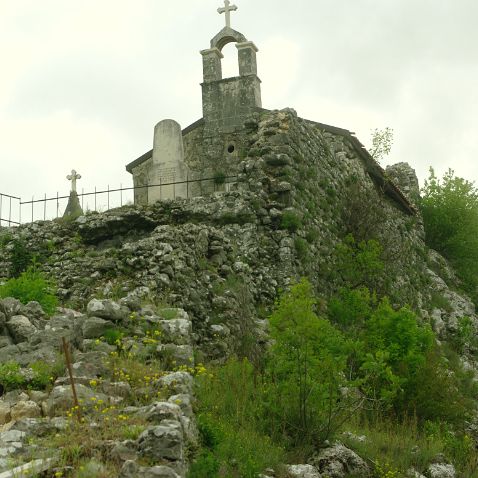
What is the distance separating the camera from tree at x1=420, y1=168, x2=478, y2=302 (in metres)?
28.6

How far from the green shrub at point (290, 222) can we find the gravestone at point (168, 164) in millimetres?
3067

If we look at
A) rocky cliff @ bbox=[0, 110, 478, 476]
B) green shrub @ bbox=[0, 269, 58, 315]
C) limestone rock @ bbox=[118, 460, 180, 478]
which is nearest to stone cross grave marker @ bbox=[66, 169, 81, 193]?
rocky cliff @ bbox=[0, 110, 478, 476]

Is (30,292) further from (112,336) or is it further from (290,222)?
(290,222)

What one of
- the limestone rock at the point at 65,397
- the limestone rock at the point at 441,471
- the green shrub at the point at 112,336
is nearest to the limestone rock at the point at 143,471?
the limestone rock at the point at 65,397

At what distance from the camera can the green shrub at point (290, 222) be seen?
53.1 feet

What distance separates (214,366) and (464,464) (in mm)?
3569

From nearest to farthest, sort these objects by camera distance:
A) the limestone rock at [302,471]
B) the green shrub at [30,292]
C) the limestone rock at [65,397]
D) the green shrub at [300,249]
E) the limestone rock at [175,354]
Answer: the limestone rock at [65,397]
the limestone rock at [302,471]
the limestone rock at [175,354]
the green shrub at [30,292]
the green shrub at [300,249]

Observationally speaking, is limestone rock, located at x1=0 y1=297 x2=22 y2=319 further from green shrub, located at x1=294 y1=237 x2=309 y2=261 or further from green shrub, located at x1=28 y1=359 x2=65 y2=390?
green shrub, located at x1=294 y1=237 x2=309 y2=261

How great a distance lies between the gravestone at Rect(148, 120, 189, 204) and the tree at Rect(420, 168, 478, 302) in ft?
39.9

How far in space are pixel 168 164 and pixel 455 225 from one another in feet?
46.2

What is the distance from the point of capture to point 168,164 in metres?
18.7

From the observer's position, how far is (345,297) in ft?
53.4

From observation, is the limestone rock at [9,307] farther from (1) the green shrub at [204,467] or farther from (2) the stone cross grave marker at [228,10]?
(2) the stone cross grave marker at [228,10]

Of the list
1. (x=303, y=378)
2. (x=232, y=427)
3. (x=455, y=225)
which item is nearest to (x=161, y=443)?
(x=232, y=427)
